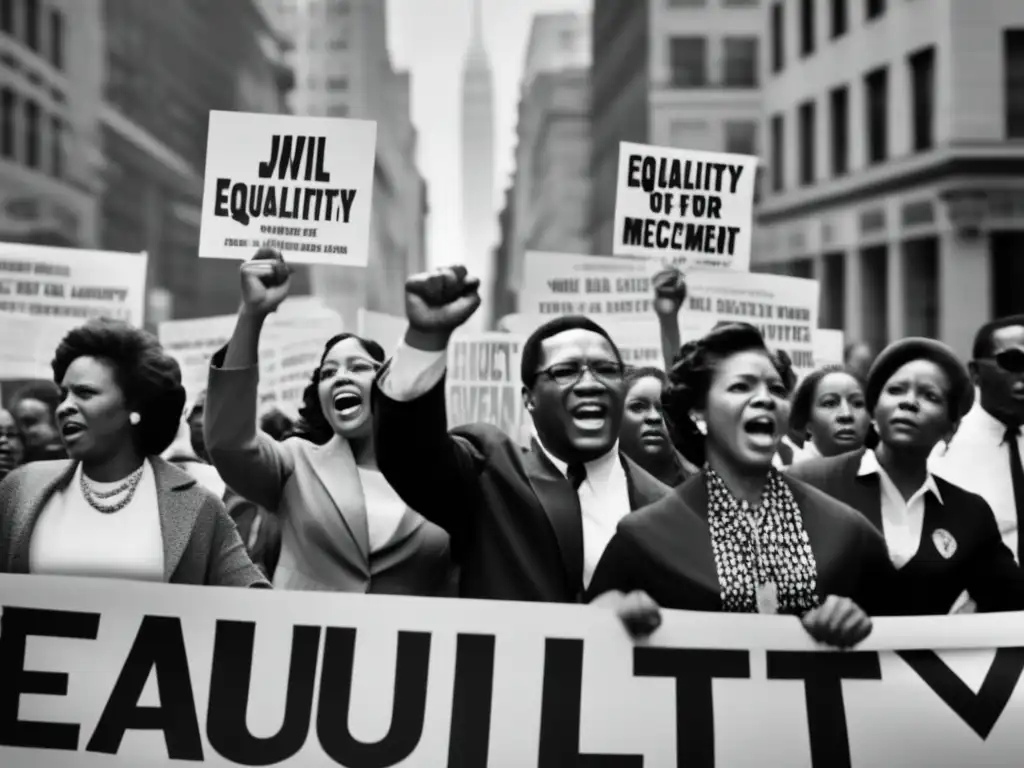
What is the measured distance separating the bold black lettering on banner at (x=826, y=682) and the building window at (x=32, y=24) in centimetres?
3957

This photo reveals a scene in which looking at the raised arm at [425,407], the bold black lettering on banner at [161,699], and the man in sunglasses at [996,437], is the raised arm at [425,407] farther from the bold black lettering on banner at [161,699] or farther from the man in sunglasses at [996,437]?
the man in sunglasses at [996,437]

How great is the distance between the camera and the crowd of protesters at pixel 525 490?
4152mm

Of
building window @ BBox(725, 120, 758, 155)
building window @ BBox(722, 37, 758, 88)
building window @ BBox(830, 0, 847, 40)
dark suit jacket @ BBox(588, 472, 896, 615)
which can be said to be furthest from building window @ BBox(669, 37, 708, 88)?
dark suit jacket @ BBox(588, 472, 896, 615)

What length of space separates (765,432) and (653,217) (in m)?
3.90

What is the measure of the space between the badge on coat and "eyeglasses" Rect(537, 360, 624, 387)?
3.22 feet

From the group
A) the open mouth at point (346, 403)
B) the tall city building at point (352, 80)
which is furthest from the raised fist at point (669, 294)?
the tall city building at point (352, 80)

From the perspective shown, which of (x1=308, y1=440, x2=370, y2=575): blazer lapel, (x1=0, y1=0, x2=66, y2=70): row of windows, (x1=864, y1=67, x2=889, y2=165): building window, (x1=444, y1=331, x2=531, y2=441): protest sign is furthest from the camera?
(x1=0, y1=0, x2=66, y2=70): row of windows

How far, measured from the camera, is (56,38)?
4356 centimetres

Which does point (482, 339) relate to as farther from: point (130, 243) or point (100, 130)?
point (130, 243)

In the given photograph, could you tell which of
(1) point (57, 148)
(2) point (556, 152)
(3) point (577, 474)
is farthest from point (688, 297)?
(2) point (556, 152)

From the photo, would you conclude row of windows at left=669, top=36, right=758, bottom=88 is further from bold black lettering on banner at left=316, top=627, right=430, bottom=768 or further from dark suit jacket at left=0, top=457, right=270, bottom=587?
bold black lettering on banner at left=316, top=627, right=430, bottom=768

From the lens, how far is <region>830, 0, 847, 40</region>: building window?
121 ft

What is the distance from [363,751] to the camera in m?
4.28

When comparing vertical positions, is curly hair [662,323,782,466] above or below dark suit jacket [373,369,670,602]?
above
